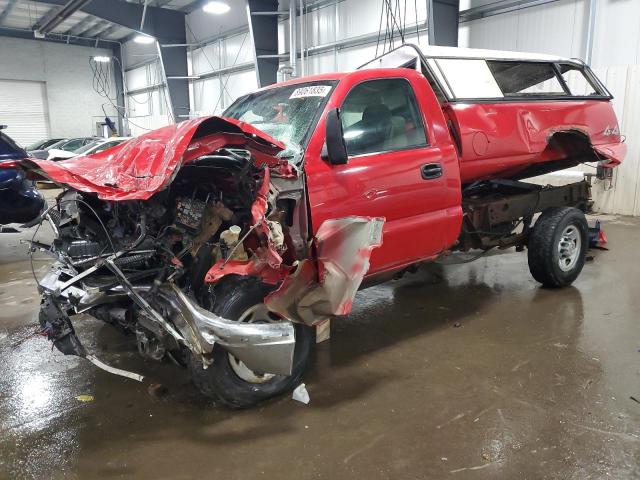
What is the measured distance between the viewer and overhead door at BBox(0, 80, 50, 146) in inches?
845

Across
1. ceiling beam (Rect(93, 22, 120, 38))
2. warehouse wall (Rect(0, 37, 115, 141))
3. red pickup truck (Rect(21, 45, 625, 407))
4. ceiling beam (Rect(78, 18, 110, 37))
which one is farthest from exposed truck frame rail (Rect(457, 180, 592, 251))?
warehouse wall (Rect(0, 37, 115, 141))

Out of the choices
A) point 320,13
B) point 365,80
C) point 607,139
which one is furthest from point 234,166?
point 320,13

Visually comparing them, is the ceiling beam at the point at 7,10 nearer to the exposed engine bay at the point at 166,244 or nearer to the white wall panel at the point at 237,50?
the white wall panel at the point at 237,50

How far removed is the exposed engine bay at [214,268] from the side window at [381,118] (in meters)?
0.65

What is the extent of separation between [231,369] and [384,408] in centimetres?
91

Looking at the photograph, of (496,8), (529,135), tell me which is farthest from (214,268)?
(496,8)

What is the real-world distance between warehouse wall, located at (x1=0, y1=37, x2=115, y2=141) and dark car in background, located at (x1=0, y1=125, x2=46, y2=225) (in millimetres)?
19685

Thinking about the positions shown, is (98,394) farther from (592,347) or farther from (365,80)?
(592,347)

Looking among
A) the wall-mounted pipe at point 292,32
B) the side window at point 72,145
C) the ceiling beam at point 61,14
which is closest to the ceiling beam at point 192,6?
the ceiling beam at point 61,14

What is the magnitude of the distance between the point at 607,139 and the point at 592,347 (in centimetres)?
246

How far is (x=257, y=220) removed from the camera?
251cm

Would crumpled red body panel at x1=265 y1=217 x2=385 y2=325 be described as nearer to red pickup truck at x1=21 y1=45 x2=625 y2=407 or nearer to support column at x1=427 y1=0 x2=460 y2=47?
red pickup truck at x1=21 y1=45 x2=625 y2=407

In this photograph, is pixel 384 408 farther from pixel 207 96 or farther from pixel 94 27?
pixel 94 27

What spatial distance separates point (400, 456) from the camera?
239 cm
